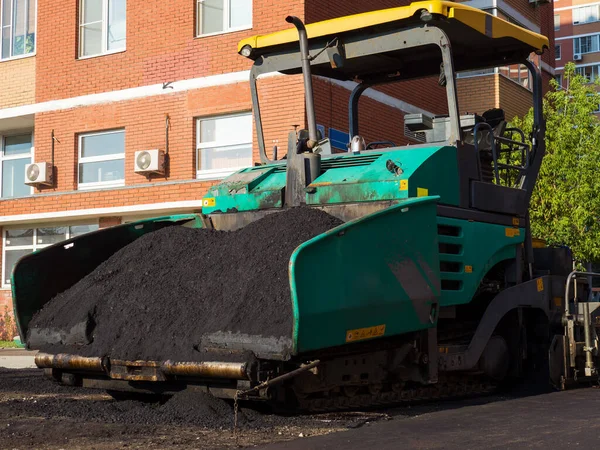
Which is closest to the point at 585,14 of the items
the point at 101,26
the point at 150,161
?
the point at 101,26

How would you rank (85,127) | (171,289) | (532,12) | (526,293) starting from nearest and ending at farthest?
(171,289) → (526,293) → (85,127) → (532,12)

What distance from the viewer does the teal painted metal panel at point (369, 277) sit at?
248 inches

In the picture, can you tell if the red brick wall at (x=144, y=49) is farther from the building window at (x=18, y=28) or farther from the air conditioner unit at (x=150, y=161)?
the air conditioner unit at (x=150, y=161)

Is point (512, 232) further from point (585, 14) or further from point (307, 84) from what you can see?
point (585, 14)

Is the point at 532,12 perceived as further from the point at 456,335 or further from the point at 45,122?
the point at 456,335

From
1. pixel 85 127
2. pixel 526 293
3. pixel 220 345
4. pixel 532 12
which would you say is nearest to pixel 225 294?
pixel 220 345

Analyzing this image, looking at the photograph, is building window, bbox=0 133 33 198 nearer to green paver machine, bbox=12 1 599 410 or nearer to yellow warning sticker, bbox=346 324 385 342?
green paver machine, bbox=12 1 599 410

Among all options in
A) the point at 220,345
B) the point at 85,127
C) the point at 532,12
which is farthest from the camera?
the point at 532,12

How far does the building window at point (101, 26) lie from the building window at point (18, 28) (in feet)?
5.67

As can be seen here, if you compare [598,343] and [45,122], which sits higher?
[45,122]

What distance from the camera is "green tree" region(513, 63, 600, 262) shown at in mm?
16422

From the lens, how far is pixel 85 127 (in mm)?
20203

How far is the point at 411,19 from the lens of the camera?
8.27 m

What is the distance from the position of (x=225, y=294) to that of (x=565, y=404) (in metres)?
3.22
